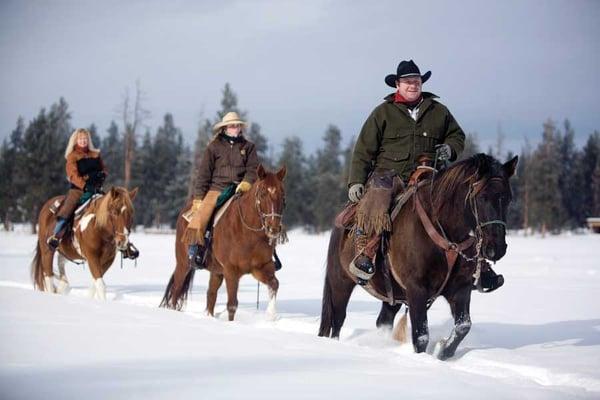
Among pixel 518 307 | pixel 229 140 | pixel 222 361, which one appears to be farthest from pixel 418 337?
pixel 518 307

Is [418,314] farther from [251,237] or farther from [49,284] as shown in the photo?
[49,284]

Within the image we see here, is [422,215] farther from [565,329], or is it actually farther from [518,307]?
[518,307]

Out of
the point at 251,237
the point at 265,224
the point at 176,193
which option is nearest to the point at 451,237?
the point at 265,224

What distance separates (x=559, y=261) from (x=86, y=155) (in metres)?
18.2

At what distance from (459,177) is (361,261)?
A: 1353mm

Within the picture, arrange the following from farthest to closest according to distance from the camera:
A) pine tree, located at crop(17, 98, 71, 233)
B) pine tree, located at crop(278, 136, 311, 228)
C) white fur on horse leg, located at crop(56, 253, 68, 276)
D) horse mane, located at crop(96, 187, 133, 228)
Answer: pine tree, located at crop(278, 136, 311, 228) → pine tree, located at crop(17, 98, 71, 233) → white fur on horse leg, located at crop(56, 253, 68, 276) → horse mane, located at crop(96, 187, 133, 228)

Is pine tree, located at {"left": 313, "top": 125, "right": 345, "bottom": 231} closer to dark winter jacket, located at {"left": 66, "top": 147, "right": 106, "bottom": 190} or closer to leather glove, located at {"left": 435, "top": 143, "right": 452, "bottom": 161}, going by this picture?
dark winter jacket, located at {"left": 66, "top": 147, "right": 106, "bottom": 190}

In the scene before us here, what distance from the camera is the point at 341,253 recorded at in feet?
23.6

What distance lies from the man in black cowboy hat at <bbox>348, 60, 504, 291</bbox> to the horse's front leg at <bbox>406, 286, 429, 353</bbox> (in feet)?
2.90

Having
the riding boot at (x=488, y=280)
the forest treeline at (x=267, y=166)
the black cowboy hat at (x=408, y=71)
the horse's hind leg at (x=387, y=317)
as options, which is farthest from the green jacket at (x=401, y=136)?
the forest treeline at (x=267, y=166)

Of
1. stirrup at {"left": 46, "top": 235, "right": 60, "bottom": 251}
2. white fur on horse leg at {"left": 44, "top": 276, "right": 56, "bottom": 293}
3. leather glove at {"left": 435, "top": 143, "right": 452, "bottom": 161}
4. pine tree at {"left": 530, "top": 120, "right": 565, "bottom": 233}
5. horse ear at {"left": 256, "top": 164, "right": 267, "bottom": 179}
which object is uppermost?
pine tree at {"left": 530, "top": 120, "right": 565, "bottom": 233}

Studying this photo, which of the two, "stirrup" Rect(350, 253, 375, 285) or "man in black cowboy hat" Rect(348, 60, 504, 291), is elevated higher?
"man in black cowboy hat" Rect(348, 60, 504, 291)

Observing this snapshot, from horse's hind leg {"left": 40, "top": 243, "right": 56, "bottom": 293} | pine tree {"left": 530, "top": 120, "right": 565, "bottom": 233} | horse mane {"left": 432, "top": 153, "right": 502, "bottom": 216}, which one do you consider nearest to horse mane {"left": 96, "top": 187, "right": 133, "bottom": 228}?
horse's hind leg {"left": 40, "top": 243, "right": 56, "bottom": 293}

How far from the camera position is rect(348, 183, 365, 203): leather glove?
273 inches
